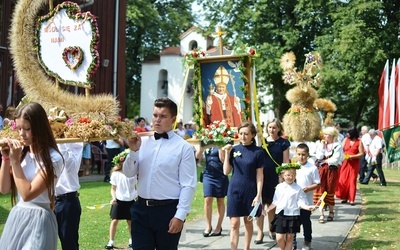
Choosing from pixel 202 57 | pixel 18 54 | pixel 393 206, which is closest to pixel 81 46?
pixel 18 54

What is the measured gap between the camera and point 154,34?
40.8 meters

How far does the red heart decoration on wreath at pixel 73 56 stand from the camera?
5410mm

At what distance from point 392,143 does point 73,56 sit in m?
5.41

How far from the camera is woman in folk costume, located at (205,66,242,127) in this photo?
29.8 ft

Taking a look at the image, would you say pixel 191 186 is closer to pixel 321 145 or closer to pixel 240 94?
pixel 240 94

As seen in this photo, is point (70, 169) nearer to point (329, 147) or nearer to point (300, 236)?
point (300, 236)

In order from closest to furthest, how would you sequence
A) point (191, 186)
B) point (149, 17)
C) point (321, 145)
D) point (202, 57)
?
point (191, 186), point (202, 57), point (321, 145), point (149, 17)

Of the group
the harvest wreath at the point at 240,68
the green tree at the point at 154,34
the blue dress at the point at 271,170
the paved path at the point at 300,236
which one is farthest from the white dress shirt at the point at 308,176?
the green tree at the point at 154,34

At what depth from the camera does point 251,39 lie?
32.9 m

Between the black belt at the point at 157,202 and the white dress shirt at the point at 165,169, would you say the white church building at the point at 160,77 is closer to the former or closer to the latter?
the white dress shirt at the point at 165,169

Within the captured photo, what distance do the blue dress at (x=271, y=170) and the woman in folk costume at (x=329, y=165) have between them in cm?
213

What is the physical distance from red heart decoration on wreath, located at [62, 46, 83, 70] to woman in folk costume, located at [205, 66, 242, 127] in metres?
3.92

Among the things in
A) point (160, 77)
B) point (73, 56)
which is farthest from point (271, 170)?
point (160, 77)

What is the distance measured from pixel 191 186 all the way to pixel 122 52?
19968 mm
